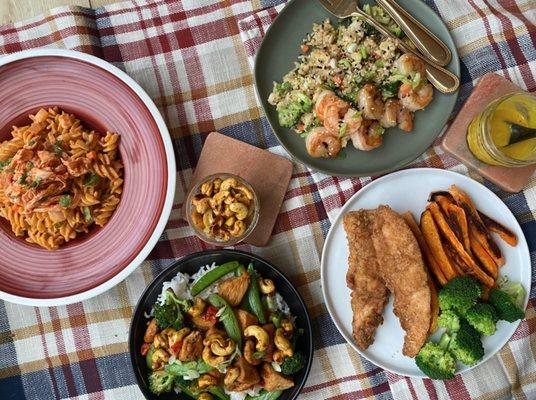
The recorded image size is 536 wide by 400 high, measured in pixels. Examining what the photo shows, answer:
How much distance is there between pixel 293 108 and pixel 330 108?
0.17 m

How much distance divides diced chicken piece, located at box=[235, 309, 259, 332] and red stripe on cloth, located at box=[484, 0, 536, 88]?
59.8 inches

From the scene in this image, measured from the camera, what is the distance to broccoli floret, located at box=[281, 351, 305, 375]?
2217 mm

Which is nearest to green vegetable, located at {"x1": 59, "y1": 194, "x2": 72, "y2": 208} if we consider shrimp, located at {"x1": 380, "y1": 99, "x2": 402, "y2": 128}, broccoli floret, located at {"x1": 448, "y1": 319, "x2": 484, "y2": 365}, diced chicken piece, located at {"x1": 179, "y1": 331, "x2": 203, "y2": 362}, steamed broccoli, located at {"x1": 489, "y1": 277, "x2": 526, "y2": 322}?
diced chicken piece, located at {"x1": 179, "y1": 331, "x2": 203, "y2": 362}

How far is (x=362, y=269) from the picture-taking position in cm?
228

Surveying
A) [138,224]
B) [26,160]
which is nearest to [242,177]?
[138,224]

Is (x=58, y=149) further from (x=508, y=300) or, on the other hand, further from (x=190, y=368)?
(x=508, y=300)

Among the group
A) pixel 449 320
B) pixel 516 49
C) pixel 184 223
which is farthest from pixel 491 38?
pixel 184 223

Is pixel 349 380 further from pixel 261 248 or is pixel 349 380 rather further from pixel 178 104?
pixel 178 104

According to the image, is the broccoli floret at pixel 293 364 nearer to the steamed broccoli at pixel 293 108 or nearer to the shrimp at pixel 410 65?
the steamed broccoli at pixel 293 108

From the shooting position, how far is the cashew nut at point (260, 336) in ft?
7.22

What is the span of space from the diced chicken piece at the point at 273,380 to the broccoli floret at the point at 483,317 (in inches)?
30.1

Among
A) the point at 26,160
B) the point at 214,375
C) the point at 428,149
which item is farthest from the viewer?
the point at 428,149

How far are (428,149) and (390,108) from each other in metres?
0.29

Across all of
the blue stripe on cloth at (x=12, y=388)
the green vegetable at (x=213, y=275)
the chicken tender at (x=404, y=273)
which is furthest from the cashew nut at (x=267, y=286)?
the blue stripe on cloth at (x=12, y=388)
